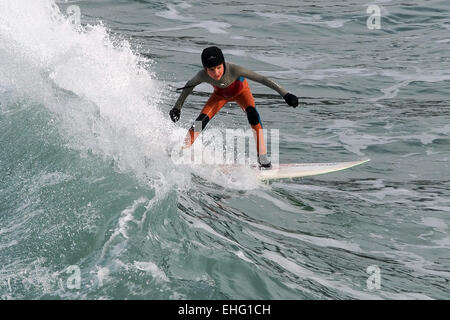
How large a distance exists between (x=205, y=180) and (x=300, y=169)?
1.61 m

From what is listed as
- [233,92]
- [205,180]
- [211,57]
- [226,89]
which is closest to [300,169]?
[205,180]

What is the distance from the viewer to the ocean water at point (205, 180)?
588 cm

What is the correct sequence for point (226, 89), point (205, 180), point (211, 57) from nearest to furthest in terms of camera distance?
point (211, 57) → point (226, 89) → point (205, 180)

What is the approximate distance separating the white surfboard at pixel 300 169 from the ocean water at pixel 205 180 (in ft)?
0.54

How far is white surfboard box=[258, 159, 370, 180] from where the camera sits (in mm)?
9539

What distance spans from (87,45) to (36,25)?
1.18 meters

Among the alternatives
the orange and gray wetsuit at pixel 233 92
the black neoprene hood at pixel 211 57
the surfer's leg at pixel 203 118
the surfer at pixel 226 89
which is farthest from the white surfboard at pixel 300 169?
the black neoprene hood at pixel 211 57

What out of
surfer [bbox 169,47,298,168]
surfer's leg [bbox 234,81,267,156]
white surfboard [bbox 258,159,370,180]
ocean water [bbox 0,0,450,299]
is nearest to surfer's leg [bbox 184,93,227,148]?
surfer [bbox 169,47,298,168]

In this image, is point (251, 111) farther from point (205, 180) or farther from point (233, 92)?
point (205, 180)

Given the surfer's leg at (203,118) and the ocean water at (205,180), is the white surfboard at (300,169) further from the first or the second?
the surfer's leg at (203,118)

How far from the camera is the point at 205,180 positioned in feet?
30.0

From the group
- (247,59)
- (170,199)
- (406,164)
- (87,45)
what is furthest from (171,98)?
(170,199)
